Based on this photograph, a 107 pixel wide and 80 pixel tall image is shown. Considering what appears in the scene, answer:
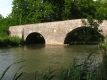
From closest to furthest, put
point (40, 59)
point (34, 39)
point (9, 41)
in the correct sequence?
point (40, 59) → point (9, 41) → point (34, 39)

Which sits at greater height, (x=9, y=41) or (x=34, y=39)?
Result: (x=9, y=41)

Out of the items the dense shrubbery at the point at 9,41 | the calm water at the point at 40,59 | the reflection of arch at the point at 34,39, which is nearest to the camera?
the calm water at the point at 40,59

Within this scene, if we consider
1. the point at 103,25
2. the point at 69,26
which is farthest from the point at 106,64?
the point at 69,26

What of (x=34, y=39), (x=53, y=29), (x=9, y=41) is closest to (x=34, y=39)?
(x=34, y=39)

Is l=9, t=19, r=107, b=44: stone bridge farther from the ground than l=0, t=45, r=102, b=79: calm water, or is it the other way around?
l=9, t=19, r=107, b=44: stone bridge

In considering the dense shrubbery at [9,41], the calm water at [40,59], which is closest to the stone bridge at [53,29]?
the dense shrubbery at [9,41]

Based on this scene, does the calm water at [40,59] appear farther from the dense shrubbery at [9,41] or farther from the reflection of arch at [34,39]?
the reflection of arch at [34,39]

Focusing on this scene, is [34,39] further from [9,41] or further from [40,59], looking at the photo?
[40,59]

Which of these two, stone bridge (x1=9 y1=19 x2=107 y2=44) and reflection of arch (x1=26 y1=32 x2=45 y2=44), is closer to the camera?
stone bridge (x1=9 y1=19 x2=107 y2=44)

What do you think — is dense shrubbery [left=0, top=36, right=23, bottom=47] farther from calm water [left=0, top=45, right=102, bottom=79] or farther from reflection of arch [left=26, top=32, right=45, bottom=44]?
A: calm water [left=0, top=45, right=102, bottom=79]

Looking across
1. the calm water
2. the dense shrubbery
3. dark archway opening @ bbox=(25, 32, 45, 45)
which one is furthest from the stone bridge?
the calm water

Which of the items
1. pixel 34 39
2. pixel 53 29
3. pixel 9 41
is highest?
pixel 53 29

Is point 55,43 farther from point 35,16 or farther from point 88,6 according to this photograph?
point 88,6

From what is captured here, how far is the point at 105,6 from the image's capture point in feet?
193
